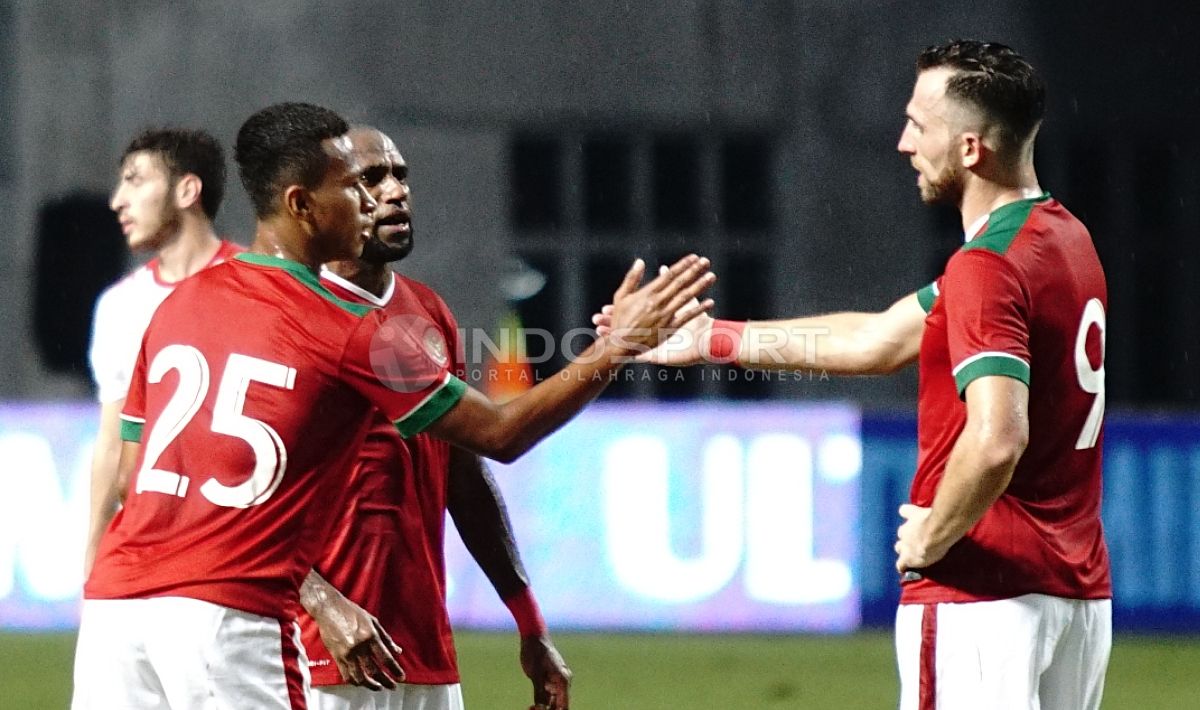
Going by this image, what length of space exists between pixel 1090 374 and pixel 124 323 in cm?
338

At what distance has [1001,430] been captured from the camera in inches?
130

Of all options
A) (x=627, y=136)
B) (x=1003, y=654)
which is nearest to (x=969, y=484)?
(x=1003, y=654)

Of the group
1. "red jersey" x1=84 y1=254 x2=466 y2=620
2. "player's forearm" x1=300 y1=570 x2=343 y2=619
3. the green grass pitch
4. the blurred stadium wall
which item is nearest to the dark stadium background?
the blurred stadium wall

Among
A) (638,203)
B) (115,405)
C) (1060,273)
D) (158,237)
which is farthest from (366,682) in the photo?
(638,203)

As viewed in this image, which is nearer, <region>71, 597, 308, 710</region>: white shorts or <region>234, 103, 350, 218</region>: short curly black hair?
<region>71, 597, 308, 710</region>: white shorts

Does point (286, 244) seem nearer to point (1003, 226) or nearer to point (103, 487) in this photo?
point (1003, 226)

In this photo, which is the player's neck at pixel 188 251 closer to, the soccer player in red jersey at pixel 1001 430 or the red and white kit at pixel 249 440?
the red and white kit at pixel 249 440

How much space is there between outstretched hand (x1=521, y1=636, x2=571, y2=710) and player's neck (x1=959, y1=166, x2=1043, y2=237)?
4.64ft

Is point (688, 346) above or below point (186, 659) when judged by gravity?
above

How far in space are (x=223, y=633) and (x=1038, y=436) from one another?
5.41 ft

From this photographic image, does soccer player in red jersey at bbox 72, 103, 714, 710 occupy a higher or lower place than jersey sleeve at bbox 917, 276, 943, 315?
lower

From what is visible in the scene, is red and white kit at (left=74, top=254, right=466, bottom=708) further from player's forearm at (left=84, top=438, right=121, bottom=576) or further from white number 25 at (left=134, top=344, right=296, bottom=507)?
player's forearm at (left=84, top=438, right=121, bottom=576)

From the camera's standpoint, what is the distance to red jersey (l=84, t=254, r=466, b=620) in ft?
10.9

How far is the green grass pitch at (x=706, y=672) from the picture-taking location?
784cm
